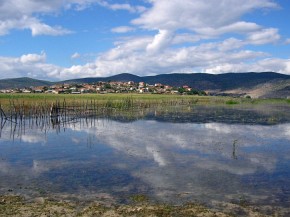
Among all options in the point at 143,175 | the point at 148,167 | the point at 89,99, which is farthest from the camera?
the point at 89,99

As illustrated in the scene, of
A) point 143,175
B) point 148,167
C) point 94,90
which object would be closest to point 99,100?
point 148,167

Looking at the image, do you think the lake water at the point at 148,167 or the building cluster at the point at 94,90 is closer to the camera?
the lake water at the point at 148,167

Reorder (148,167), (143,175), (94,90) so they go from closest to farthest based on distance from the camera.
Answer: (143,175), (148,167), (94,90)

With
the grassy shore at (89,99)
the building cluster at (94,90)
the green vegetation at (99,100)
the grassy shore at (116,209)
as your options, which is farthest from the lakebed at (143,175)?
the building cluster at (94,90)

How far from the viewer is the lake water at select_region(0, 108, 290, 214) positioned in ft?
39.3

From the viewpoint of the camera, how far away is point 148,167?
52.9ft

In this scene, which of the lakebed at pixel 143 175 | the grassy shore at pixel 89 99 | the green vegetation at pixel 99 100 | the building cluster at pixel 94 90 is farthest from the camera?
the building cluster at pixel 94 90

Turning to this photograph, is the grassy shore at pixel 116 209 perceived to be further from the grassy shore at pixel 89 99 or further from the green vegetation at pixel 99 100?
the grassy shore at pixel 89 99

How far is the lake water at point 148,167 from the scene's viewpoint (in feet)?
39.3

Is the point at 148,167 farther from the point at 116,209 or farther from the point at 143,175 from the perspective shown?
the point at 116,209

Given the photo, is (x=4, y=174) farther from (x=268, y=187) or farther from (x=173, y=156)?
(x=268, y=187)

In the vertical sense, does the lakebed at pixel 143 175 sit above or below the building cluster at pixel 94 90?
below

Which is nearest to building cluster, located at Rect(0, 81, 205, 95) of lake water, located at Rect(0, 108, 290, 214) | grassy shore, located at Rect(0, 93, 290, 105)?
grassy shore, located at Rect(0, 93, 290, 105)

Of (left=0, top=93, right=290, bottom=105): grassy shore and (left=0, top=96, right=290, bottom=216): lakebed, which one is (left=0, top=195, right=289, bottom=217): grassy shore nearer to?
(left=0, top=96, right=290, bottom=216): lakebed
